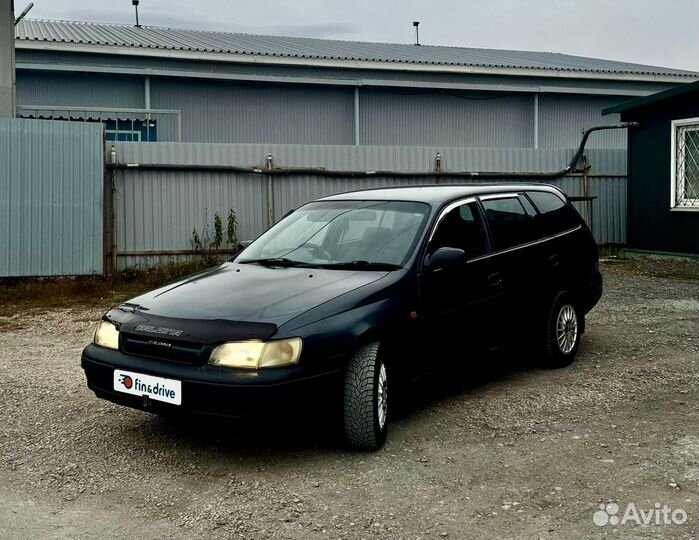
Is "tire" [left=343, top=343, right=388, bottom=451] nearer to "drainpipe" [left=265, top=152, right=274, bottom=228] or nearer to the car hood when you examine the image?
the car hood

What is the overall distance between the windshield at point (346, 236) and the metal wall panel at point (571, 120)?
615 inches

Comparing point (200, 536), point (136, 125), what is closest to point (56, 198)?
point (136, 125)

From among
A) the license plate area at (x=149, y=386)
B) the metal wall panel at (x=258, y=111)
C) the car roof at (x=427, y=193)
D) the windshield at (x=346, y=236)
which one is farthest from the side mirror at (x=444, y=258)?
the metal wall panel at (x=258, y=111)

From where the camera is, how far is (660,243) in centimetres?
1412

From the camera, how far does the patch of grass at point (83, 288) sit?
33.3 ft

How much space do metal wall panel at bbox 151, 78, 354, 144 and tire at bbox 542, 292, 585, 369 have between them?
12477 millimetres

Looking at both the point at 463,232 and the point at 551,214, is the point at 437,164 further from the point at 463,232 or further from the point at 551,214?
the point at 463,232

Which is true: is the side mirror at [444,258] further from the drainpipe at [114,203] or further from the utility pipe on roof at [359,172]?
the utility pipe on roof at [359,172]

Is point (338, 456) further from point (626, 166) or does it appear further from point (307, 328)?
point (626, 166)

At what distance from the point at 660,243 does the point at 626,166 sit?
1742mm

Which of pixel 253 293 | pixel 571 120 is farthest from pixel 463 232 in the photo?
pixel 571 120

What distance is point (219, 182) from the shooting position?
12.0m

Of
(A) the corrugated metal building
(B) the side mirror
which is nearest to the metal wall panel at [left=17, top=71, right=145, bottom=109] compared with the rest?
(A) the corrugated metal building

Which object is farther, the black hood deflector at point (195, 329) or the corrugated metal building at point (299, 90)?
the corrugated metal building at point (299, 90)
